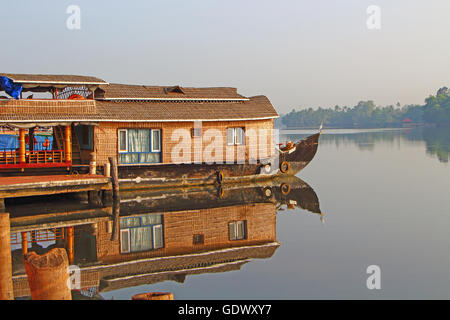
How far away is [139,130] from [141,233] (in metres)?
5.99

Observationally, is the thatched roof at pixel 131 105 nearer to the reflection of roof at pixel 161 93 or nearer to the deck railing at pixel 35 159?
the reflection of roof at pixel 161 93

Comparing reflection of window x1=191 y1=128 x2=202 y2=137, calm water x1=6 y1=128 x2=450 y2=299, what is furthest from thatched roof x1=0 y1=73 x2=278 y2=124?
calm water x1=6 y1=128 x2=450 y2=299

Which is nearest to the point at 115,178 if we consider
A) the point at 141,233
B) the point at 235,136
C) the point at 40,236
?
the point at 141,233

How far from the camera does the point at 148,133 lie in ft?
55.1

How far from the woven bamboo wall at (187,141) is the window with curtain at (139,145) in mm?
185

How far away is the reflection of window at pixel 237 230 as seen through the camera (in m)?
11.2

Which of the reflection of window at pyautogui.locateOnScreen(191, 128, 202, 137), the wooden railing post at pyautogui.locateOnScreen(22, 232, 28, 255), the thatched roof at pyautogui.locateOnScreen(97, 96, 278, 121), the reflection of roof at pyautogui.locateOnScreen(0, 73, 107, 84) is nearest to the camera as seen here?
the wooden railing post at pyautogui.locateOnScreen(22, 232, 28, 255)

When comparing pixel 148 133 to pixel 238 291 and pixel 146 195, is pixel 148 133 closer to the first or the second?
pixel 146 195

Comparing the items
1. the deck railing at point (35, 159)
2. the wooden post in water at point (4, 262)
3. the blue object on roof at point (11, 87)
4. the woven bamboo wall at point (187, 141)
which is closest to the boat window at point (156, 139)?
the woven bamboo wall at point (187, 141)

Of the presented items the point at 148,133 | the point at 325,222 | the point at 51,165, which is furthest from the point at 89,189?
the point at 325,222

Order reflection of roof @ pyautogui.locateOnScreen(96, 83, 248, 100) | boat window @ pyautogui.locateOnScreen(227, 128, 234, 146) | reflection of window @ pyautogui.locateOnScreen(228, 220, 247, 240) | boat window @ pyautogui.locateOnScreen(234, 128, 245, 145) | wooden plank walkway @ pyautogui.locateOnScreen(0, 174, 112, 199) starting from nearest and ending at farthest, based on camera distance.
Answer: reflection of window @ pyautogui.locateOnScreen(228, 220, 247, 240)
wooden plank walkway @ pyautogui.locateOnScreen(0, 174, 112, 199)
reflection of roof @ pyautogui.locateOnScreen(96, 83, 248, 100)
boat window @ pyautogui.locateOnScreen(227, 128, 234, 146)
boat window @ pyautogui.locateOnScreen(234, 128, 245, 145)

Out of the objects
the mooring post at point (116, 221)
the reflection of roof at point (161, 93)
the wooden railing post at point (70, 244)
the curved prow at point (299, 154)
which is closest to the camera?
the wooden railing post at point (70, 244)

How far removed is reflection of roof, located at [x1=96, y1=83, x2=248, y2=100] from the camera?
671 inches

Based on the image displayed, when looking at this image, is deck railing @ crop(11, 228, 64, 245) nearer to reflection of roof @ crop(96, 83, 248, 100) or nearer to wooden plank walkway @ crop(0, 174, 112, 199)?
wooden plank walkway @ crop(0, 174, 112, 199)
